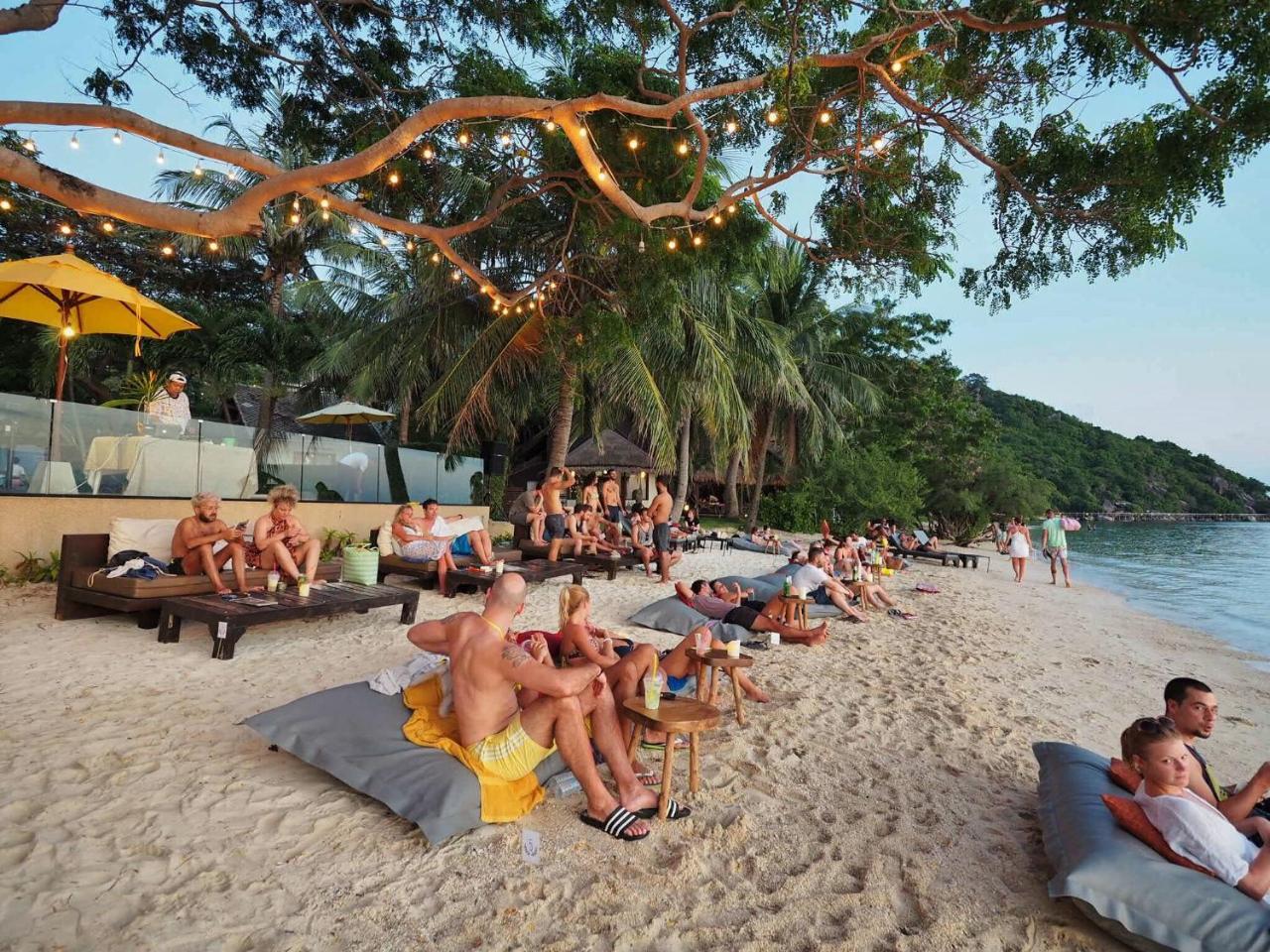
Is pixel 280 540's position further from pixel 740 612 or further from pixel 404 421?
pixel 404 421

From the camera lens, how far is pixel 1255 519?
70.7m

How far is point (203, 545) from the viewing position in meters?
5.66

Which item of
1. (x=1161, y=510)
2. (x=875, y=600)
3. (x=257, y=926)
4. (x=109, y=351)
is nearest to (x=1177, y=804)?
(x=257, y=926)

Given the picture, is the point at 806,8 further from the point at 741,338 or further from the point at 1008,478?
the point at 1008,478

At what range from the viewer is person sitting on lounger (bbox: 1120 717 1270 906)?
7.47 feet

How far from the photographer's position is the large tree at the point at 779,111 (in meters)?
4.78

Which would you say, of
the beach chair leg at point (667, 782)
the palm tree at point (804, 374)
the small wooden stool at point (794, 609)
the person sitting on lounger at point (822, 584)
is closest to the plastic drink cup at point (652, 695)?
the beach chair leg at point (667, 782)

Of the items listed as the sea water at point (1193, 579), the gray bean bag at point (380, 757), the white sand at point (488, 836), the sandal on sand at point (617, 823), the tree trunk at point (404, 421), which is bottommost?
the sea water at point (1193, 579)

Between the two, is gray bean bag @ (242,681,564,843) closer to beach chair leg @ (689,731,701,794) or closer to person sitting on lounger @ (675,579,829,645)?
beach chair leg @ (689,731,701,794)

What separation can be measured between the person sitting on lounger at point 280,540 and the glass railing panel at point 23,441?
124 inches

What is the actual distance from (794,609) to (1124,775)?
381 centimetres

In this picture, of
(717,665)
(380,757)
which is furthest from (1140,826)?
(380,757)

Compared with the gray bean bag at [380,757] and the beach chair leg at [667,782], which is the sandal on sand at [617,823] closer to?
the beach chair leg at [667,782]

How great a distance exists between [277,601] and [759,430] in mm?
21773
